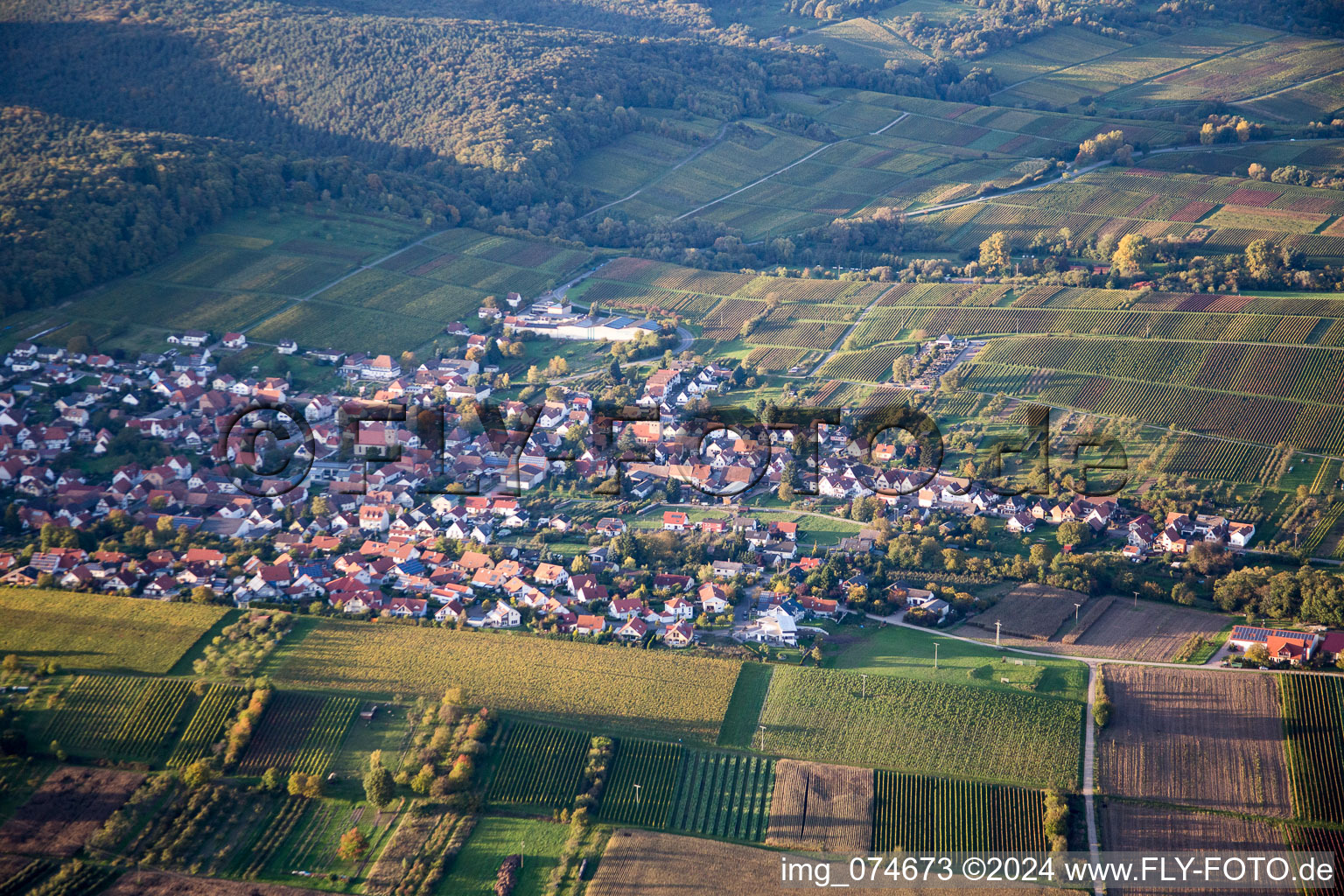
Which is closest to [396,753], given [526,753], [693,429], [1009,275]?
[526,753]

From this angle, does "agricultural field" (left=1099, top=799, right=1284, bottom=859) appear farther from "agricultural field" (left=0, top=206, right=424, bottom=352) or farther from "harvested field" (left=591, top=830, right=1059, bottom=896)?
"agricultural field" (left=0, top=206, right=424, bottom=352)

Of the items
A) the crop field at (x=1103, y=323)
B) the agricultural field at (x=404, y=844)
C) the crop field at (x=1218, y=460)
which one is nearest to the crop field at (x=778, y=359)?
the crop field at (x=1103, y=323)

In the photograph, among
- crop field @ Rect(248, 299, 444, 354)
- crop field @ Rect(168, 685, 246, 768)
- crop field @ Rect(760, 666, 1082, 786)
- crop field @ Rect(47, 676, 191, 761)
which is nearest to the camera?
crop field @ Rect(760, 666, 1082, 786)

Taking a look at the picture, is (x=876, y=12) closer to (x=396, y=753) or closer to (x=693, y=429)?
(x=693, y=429)

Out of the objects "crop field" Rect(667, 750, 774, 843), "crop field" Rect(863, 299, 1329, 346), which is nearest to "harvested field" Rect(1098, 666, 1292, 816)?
"crop field" Rect(667, 750, 774, 843)

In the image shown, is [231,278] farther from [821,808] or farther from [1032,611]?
[821,808]
